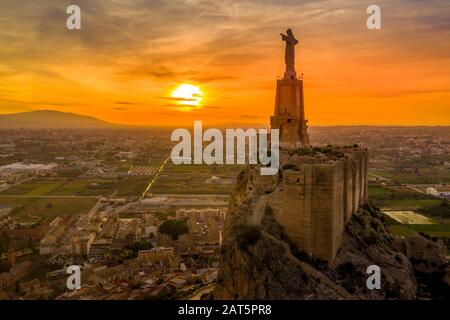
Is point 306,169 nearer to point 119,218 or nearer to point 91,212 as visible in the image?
point 119,218

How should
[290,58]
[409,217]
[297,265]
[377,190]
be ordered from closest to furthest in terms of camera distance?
[297,265]
[290,58]
[409,217]
[377,190]

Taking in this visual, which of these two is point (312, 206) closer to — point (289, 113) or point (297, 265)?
point (297, 265)

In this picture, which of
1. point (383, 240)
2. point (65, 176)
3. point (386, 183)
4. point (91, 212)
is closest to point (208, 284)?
point (383, 240)

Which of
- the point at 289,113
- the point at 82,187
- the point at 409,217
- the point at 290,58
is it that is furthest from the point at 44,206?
the point at 290,58

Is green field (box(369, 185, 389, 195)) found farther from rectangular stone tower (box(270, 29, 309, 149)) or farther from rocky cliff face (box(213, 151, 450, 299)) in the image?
rocky cliff face (box(213, 151, 450, 299))

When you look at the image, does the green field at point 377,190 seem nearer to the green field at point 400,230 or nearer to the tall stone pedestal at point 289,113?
the green field at point 400,230
